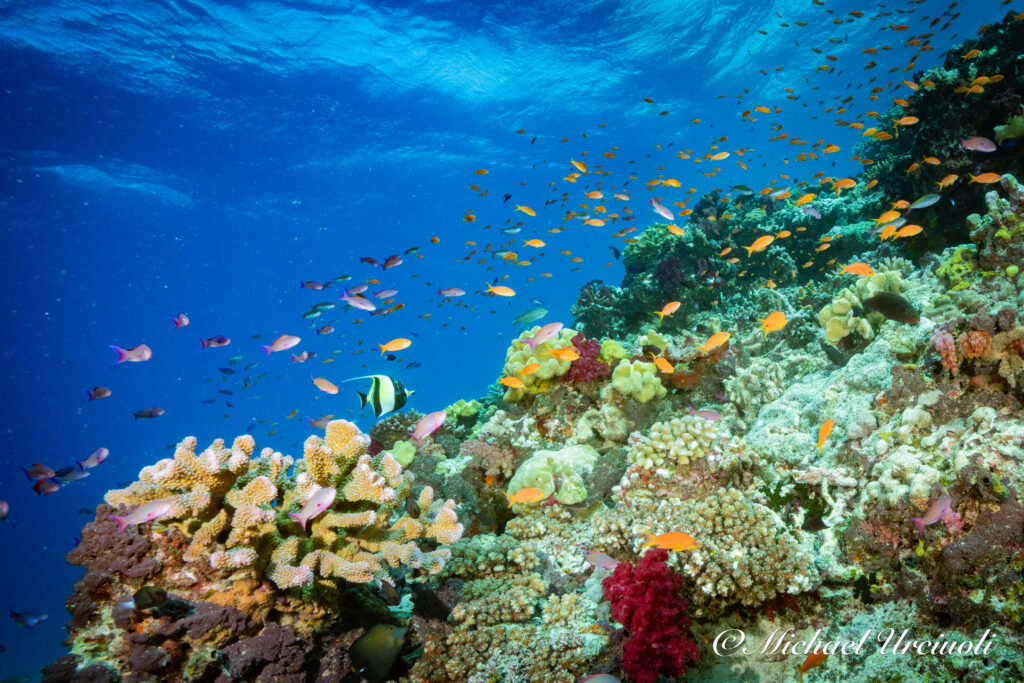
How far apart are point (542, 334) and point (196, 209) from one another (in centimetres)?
4831

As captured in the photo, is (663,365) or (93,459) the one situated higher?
(93,459)

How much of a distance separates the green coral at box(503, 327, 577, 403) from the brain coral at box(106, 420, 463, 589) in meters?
3.74

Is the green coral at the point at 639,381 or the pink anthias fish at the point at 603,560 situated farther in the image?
the green coral at the point at 639,381

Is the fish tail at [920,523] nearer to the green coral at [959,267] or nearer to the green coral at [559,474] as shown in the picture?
the green coral at [559,474]

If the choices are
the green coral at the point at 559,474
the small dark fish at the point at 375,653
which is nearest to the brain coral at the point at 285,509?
the small dark fish at the point at 375,653

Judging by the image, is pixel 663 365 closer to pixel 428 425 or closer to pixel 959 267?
pixel 428 425

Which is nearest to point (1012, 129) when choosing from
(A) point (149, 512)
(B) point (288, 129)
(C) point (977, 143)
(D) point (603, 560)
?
(C) point (977, 143)

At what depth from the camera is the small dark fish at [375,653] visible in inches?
123

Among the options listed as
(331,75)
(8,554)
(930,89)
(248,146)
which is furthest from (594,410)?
(8,554)

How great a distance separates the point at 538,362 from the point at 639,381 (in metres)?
1.46

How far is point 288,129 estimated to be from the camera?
33.5m

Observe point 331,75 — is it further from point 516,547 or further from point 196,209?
point 516,547

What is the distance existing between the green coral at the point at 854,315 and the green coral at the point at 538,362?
3.77 m

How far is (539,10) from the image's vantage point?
25094 mm
